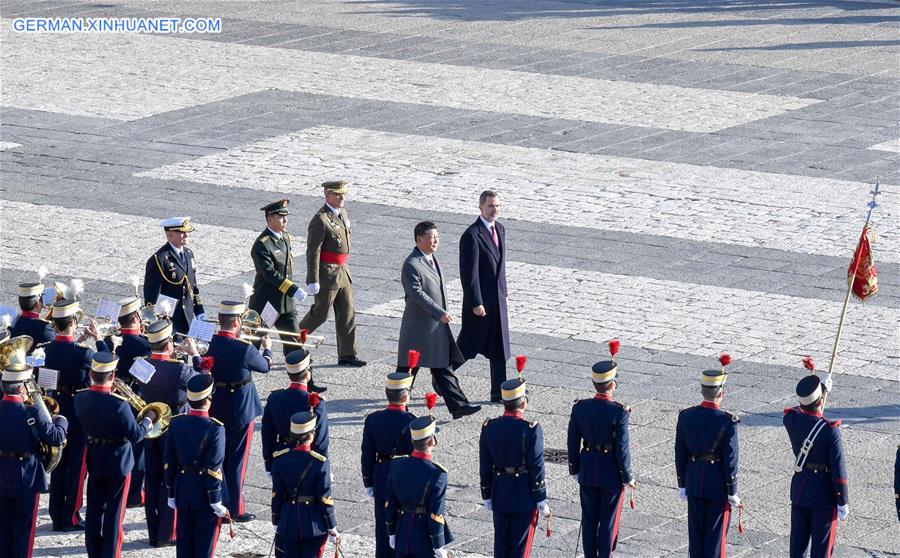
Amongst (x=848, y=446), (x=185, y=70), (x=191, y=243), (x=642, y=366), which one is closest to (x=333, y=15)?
(x=185, y=70)

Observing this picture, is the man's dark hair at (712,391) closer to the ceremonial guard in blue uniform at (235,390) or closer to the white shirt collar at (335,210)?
the ceremonial guard in blue uniform at (235,390)

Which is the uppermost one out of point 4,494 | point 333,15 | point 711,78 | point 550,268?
point 333,15

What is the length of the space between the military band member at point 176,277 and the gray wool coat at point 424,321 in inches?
64.0

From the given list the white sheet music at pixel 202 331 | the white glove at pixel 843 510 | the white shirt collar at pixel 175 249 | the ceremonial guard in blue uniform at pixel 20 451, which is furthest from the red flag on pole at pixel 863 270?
the ceremonial guard in blue uniform at pixel 20 451

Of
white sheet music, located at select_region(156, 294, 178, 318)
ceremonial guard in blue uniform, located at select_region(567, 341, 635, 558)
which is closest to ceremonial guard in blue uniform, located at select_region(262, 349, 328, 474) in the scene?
ceremonial guard in blue uniform, located at select_region(567, 341, 635, 558)

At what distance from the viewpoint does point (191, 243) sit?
1661 cm

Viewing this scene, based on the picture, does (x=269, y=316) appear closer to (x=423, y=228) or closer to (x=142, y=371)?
(x=423, y=228)

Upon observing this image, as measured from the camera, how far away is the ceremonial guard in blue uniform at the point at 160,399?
10008 mm

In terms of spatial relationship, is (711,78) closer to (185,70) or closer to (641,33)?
(641,33)

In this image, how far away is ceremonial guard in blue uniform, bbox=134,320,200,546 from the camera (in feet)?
32.8

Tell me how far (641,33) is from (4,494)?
20241 millimetres

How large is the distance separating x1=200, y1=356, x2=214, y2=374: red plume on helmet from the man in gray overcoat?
213cm

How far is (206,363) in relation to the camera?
10109 mm

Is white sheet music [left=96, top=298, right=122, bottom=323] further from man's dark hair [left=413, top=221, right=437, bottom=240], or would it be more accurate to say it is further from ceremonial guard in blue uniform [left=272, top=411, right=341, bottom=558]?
ceremonial guard in blue uniform [left=272, top=411, right=341, bottom=558]
